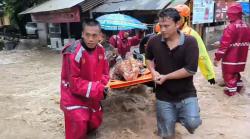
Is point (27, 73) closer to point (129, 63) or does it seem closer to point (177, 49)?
point (129, 63)

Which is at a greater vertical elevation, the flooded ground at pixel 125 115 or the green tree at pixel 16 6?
the green tree at pixel 16 6

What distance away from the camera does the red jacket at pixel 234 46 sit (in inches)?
247

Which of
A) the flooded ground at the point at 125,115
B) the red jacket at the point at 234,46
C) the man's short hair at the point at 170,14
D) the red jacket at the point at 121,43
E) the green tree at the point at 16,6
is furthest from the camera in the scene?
the green tree at the point at 16,6

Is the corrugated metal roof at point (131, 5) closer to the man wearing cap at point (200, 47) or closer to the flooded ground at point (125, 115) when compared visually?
the flooded ground at point (125, 115)

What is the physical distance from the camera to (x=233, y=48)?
638 centimetres

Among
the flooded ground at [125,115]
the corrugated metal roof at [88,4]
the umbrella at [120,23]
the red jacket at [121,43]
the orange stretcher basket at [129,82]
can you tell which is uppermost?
the corrugated metal roof at [88,4]

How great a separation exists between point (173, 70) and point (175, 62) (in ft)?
0.26

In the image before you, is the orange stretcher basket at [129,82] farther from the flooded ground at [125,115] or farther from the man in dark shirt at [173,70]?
the man in dark shirt at [173,70]

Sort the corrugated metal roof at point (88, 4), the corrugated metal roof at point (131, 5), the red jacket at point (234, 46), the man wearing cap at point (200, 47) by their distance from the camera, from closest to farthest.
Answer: the man wearing cap at point (200, 47) → the red jacket at point (234, 46) → the corrugated metal roof at point (131, 5) → the corrugated metal roof at point (88, 4)

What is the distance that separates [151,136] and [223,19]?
409 inches

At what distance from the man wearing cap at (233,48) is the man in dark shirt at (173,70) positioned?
2.88m

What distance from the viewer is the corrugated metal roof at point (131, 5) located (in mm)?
11383

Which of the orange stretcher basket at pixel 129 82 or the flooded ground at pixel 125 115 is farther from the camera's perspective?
the flooded ground at pixel 125 115

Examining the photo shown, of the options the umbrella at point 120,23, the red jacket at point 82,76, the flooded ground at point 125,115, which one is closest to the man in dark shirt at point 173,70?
the red jacket at point 82,76
